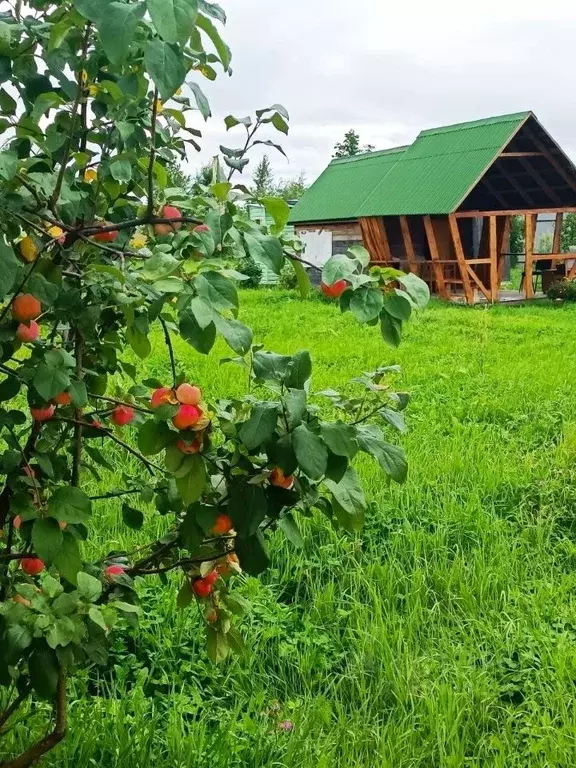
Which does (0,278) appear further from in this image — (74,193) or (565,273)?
(565,273)

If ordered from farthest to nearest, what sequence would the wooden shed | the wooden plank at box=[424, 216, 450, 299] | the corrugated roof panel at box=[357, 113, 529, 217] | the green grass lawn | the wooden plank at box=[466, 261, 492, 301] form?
the wooden plank at box=[424, 216, 450, 299]
the wooden shed
the corrugated roof panel at box=[357, 113, 529, 217]
the wooden plank at box=[466, 261, 492, 301]
the green grass lawn

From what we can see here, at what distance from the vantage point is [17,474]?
1298mm

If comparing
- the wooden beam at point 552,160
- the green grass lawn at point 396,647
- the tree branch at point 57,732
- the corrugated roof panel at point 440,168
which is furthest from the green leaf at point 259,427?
the wooden beam at point 552,160

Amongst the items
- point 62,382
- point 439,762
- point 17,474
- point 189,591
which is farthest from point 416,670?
point 62,382

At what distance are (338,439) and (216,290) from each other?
27 centimetres

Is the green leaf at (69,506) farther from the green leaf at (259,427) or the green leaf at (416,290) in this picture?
the green leaf at (416,290)

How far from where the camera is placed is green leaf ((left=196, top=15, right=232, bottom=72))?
3.02 feet

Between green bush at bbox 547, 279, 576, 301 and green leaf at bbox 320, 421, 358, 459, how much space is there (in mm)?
12150

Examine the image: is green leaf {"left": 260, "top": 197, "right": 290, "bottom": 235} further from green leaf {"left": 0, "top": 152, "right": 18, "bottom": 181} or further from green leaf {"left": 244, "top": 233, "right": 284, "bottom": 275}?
green leaf {"left": 0, "top": 152, "right": 18, "bottom": 181}

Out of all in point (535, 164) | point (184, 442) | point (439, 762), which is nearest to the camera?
point (184, 442)

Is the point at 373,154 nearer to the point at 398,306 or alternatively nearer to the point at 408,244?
the point at 408,244

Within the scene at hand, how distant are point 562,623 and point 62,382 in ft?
6.53

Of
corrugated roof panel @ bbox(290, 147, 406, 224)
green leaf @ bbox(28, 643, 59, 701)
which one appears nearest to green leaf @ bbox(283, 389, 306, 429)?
green leaf @ bbox(28, 643, 59, 701)

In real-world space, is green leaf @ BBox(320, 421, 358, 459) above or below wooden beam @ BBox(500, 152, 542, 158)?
below
